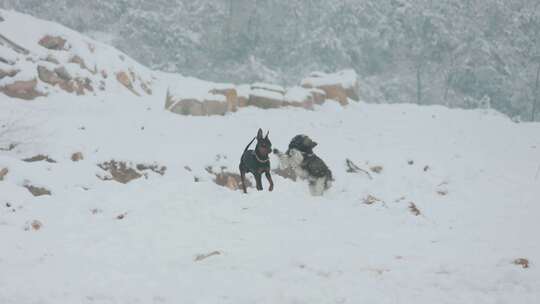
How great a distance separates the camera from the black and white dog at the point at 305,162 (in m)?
8.30

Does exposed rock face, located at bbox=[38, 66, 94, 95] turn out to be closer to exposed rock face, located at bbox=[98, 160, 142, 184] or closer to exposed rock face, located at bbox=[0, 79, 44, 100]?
exposed rock face, located at bbox=[0, 79, 44, 100]

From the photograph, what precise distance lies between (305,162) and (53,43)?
54.5 feet

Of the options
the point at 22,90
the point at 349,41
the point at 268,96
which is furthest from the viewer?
the point at 349,41

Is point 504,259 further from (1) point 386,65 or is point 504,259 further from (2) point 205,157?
(1) point 386,65

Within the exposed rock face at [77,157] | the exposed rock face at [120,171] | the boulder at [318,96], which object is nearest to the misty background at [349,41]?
the boulder at [318,96]

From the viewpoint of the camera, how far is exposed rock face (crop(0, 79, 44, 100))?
50.1 feet

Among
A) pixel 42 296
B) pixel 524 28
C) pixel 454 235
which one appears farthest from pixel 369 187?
pixel 524 28

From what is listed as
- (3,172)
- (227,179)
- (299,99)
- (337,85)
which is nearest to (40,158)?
(3,172)

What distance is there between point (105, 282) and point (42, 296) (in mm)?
524

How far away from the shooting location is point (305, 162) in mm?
8359

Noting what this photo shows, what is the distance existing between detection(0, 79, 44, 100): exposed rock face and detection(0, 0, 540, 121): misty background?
23836mm

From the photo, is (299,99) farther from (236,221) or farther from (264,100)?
(236,221)

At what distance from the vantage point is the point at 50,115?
45.7ft

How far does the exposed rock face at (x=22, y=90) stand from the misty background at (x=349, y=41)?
78.2 ft
